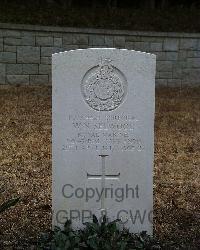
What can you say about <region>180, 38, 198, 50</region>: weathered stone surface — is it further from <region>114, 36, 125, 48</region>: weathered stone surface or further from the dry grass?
the dry grass

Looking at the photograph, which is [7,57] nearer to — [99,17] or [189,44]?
[99,17]

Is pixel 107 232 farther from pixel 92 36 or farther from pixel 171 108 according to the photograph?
pixel 92 36

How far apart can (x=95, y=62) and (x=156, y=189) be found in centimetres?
201

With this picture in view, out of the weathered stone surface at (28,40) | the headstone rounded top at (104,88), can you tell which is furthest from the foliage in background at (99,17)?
the headstone rounded top at (104,88)

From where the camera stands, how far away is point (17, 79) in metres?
11.7

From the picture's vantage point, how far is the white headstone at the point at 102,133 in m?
3.96

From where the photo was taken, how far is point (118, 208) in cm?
417

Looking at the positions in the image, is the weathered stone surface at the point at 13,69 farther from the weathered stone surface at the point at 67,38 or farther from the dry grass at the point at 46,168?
the weathered stone surface at the point at 67,38

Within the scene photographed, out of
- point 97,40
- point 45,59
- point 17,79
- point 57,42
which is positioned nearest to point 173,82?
point 97,40

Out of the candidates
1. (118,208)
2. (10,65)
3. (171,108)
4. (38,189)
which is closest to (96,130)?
(118,208)

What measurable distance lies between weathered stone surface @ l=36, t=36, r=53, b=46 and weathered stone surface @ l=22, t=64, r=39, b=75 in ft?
1.62

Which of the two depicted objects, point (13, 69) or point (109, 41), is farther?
point (109, 41)

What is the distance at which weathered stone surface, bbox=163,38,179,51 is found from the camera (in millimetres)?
13000

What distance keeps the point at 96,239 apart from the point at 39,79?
8.48m
